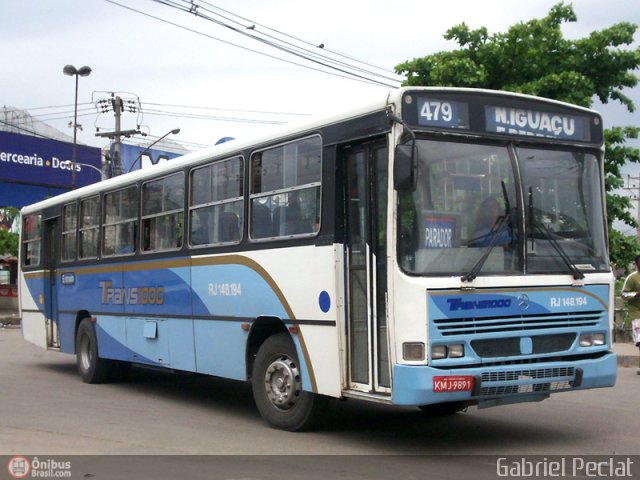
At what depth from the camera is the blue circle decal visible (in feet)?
27.8

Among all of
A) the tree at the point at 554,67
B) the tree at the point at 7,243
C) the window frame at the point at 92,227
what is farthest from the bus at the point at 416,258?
the tree at the point at 7,243

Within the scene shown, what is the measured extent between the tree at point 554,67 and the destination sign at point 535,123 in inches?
473

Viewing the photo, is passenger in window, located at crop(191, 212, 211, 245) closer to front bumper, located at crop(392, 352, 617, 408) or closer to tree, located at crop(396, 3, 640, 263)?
front bumper, located at crop(392, 352, 617, 408)

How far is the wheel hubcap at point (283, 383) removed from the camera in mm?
9062

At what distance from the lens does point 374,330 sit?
8.03m

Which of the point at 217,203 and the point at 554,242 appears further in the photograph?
the point at 217,203

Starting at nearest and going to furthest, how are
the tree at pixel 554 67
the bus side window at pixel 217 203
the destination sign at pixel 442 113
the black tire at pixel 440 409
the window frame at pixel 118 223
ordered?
the destination sign at pixel 442 113
the black tire at pixel 440 409
the bus side window at pixel 217 203
the window frame at pixel 118 223
the tree at pixel 554 67

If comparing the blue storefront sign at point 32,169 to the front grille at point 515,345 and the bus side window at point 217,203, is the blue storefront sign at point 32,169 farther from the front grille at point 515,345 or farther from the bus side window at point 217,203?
the front grille at point 515,345

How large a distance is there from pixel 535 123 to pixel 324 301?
256 centimetres

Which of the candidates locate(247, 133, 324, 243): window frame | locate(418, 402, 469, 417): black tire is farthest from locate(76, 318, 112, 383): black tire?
locate(418, 402, 469, 417): black tire

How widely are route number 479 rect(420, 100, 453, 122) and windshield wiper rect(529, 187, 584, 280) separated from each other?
3.34 feet

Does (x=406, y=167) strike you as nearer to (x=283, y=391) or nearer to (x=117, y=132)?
(x=283, y=391)

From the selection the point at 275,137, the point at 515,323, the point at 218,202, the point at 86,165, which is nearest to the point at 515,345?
the point at 515,323

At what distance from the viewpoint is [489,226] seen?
795 cm
